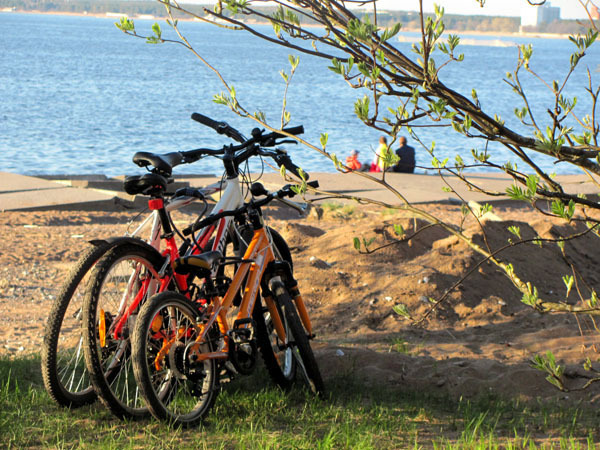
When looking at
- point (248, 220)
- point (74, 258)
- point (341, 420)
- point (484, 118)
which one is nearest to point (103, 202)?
point (74, 258)

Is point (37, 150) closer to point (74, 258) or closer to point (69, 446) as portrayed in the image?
point (74, 258)

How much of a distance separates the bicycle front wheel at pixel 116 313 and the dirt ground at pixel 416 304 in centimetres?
135

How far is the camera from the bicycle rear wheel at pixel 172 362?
358cm

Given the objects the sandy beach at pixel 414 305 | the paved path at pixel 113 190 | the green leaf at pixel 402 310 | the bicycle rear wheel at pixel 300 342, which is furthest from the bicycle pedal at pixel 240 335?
the paved path at pixel 113 190

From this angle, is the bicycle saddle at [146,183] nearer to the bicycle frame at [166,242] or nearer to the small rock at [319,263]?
the bicycle frame at [166,242]

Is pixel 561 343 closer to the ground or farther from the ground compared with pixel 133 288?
closer to the ground

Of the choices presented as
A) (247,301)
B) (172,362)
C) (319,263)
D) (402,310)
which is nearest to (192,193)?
(247,301)

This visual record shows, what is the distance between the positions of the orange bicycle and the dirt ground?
2.23 ft

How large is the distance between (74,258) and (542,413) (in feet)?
19.8

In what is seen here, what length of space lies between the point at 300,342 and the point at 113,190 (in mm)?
9992

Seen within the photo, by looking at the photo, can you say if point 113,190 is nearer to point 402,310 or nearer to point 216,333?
point 216,333

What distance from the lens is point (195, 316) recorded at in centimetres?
394

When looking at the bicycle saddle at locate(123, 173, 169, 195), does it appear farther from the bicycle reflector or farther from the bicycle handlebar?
the bicycle reflector

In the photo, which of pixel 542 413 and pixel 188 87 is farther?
pixel 188 87
